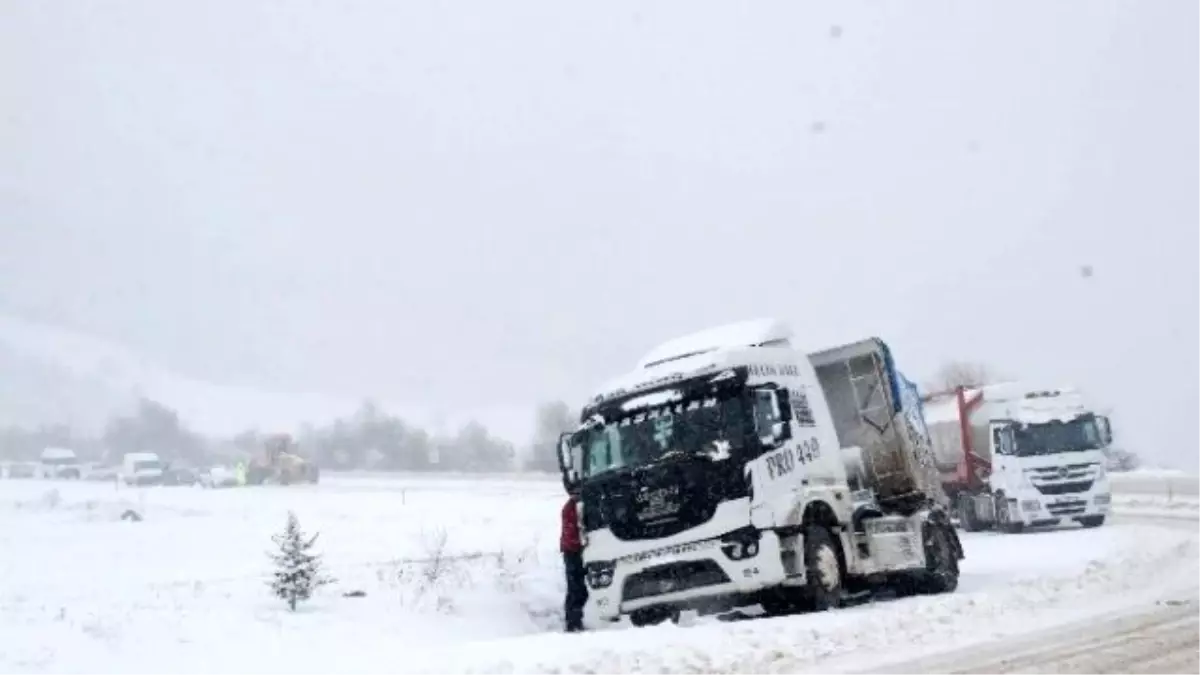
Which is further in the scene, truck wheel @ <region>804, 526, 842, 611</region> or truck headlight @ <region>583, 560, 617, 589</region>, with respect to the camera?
truck headlight @ <region>583, 560, 617, 589</region>

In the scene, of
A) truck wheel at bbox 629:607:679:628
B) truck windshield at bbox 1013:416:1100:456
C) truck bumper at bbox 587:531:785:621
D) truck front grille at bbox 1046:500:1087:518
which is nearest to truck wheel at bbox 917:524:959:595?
truck bumper at bbox 587:531:785:621

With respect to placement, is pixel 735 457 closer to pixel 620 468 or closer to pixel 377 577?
pixel 620 468

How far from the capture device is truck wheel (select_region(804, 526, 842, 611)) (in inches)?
497

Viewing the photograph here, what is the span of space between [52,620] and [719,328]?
320 inches

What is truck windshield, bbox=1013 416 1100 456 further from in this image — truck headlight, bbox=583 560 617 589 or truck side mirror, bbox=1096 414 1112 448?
truck headlight, bbox=583 560 617 589

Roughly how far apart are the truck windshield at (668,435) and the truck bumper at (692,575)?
0.94m

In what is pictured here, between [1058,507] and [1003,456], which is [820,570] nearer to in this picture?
[1058,507]

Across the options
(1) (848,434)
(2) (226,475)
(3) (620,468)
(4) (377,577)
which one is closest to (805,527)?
(3) (620,468)

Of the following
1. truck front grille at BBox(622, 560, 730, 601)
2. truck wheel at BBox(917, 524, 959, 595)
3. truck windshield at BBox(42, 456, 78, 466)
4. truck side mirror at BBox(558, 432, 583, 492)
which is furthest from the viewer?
truck windshield at BBox(42, 456, 78, 466)

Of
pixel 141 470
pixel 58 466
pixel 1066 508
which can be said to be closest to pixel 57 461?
pixel 58 466

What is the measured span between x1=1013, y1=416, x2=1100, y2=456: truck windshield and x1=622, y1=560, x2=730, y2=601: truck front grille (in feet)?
50.5

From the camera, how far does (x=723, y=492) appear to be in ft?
40.0

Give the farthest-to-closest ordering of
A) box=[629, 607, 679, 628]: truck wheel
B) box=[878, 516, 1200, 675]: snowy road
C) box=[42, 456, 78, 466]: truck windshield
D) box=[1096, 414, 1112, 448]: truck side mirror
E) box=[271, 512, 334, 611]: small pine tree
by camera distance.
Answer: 1. box=[42, 456, 78, 466]: truck windshield
2. box=[1096, 414, 1112, 448]: truck side mirror
3. box=[271, 512, 334, 611]: small pine tree
4. box=[629, 607, 679, 628]: truck wheel
5. box=[878, 516, 1200, 675]: snowy road

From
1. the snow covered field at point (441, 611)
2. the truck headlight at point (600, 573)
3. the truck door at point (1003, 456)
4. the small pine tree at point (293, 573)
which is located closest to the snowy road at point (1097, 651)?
the snow covered field at point (441, 611)
